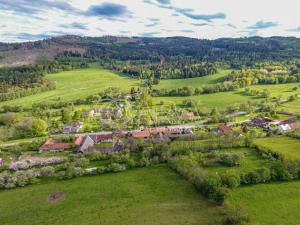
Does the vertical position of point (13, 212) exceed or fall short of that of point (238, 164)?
it falls short

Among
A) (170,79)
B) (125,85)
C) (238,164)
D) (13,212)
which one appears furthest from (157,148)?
(170,79)

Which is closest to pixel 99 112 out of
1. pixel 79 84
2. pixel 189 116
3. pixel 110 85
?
pixel 189 116

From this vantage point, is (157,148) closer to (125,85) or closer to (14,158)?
(14,158)

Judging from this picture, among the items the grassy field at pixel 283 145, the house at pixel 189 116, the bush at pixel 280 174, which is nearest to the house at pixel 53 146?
the house at pixel 189 116

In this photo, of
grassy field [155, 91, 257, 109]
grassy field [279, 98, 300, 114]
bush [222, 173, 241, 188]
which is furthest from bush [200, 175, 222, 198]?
grassy field [279, 98, 300, 114]

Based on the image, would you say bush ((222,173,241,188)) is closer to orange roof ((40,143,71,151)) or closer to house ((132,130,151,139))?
house ((132,130,151,139))

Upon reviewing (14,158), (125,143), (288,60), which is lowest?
(14,158)

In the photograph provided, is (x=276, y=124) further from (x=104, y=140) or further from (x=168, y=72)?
(x=168, y=72)
